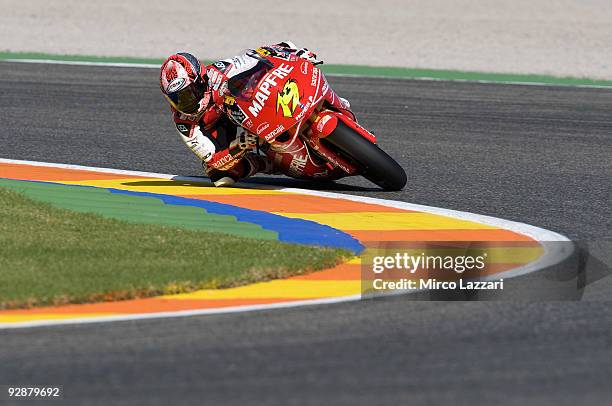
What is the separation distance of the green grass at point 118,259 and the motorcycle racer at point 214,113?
1.82 metres

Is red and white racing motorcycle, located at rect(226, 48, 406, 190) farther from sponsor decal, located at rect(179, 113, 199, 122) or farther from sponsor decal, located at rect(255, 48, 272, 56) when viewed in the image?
sponsor decal, located at rect(179, 113, 199, 122)

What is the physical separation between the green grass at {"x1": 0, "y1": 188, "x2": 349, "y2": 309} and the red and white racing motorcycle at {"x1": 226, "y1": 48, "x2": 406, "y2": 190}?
1.89 meters

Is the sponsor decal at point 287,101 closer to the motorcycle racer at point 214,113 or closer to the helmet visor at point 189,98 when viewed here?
the motorcycle racer at point 214,113

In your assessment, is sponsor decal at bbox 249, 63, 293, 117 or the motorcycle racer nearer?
sponsor decal at bbox 249, 63, 293, 117

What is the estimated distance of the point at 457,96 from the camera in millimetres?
17234

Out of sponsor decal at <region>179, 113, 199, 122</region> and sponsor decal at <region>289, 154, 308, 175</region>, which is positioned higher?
→ sponsor decal at <region>179, 113, 199, 122</region>

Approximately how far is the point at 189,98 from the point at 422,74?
980 centimetres

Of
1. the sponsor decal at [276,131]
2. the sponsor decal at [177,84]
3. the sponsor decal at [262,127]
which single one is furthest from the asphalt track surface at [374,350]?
the sponsor decal at [177,84]

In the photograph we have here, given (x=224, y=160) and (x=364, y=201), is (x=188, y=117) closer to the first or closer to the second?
(x=224, y=160)

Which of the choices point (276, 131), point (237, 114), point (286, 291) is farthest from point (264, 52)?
point (286, 291)

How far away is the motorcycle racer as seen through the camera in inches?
407

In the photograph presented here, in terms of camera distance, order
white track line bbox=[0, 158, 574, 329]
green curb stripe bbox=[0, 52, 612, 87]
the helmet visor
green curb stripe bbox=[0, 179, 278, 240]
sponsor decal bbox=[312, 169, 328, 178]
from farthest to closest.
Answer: green curb stripe bbox=[0, 52, 612, 87]
sponsor decal bbox=[312, 169, 328, 178]
the helmet visor
green curb stripe bbox=[0, 179, 278, 240]
white track line bbox=[0, 158, 574, 329]

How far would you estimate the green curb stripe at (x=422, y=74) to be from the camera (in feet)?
63.1

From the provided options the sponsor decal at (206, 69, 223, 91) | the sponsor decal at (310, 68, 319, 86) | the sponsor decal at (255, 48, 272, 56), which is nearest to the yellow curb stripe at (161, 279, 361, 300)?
the sponsor decal at (310, 68, 319, 86)
